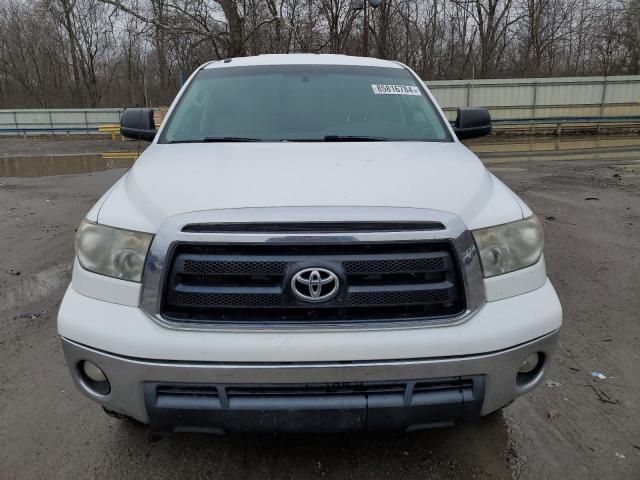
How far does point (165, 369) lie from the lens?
183cm

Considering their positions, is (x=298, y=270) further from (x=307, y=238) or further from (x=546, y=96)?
(x=546, y=96)

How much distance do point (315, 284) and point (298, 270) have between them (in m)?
0.08

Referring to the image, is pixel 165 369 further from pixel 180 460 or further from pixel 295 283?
pixel 180 460

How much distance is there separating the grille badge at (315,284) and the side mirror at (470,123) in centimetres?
233

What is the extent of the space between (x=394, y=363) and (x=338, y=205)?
616 mm

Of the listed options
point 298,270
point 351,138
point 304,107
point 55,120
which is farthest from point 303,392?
point 55,120

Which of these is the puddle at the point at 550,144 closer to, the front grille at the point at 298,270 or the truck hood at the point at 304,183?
the truck hood at the point at 304,183

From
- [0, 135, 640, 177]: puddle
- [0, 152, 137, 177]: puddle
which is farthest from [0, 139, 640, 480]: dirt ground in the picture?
[0, 152, 137, 177]: puddle

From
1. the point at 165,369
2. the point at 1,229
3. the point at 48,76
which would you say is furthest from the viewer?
the point at 48,76

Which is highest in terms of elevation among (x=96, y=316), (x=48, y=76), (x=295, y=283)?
(x=48, y=76)

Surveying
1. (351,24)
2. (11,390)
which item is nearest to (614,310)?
(11,390)

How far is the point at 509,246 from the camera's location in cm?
206

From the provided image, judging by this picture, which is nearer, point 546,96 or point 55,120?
point 546,96

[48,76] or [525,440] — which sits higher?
[48,76]
